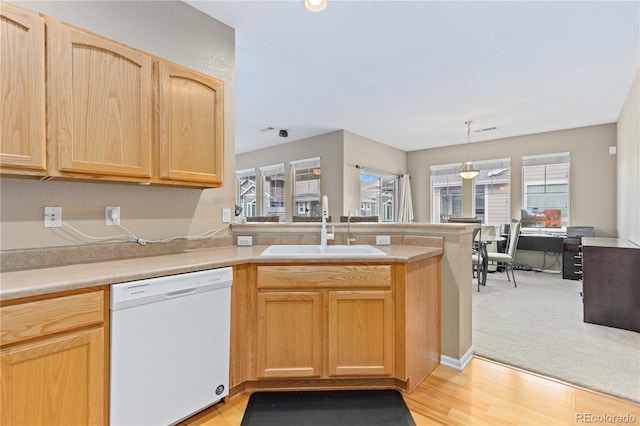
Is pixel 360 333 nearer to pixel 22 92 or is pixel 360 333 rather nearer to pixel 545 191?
pixel 22 92

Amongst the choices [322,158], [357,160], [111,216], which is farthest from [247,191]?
[111,216]

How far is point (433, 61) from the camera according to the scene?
3250mm

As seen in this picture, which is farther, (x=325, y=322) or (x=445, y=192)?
(x=445, y=192)

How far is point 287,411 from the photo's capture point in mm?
1819

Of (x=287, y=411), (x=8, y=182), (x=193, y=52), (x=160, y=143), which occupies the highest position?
(x=193, y=52)

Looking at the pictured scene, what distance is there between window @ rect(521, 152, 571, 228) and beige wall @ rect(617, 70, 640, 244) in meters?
0.94

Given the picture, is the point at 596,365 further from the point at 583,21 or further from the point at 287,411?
the point at 583,21

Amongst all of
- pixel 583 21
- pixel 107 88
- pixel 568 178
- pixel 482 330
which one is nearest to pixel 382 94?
pixel 583 21

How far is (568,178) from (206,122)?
6515 millimetres

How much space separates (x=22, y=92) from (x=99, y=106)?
0.31 m

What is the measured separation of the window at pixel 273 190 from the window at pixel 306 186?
0.46 meters

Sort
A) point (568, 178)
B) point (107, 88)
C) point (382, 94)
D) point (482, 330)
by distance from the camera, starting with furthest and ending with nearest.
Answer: point (568, 178), point (382, 94), point (482, 330), point (107, 88)

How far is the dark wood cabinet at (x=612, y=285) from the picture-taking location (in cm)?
301

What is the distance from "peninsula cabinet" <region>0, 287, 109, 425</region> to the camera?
1180mm
